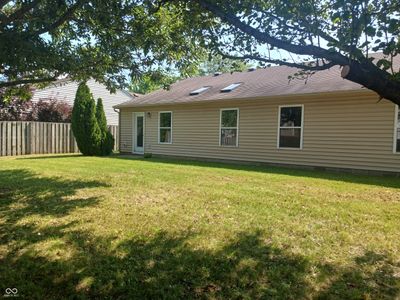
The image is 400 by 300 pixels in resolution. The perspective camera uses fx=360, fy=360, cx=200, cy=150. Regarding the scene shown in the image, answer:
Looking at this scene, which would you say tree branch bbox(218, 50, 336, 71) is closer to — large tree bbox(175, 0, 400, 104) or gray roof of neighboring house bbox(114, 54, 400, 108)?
large tree bbox(175, 0, 400, 104)

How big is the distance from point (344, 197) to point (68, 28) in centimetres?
633

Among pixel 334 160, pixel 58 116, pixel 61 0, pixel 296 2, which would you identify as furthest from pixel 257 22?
pixel 58 116

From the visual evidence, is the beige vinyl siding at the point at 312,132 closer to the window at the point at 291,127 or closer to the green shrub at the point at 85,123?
the window at the point at 291,127

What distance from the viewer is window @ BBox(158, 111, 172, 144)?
1659 centimetres

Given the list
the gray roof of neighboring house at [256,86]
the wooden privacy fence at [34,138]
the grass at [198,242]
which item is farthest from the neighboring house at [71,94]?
the grass at [198,242]

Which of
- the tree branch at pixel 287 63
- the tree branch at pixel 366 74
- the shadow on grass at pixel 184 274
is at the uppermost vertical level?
the tree branch at pixel 287 63

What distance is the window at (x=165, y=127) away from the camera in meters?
16.6

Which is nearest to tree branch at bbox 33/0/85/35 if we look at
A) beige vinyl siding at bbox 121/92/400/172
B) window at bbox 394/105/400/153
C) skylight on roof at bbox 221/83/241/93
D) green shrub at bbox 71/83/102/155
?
beige vinyl siding at bbox 121/92/400/172

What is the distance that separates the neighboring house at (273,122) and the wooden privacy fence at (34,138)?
10.5ft

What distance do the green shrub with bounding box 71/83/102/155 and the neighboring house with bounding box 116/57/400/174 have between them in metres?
2.36

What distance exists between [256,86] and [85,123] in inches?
305

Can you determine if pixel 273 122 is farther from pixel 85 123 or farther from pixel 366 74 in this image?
pixel 366 74

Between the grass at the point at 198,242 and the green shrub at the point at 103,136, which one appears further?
the green shrub at the point at 103,136

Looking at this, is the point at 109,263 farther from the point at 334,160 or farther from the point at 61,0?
the point at 334,160
